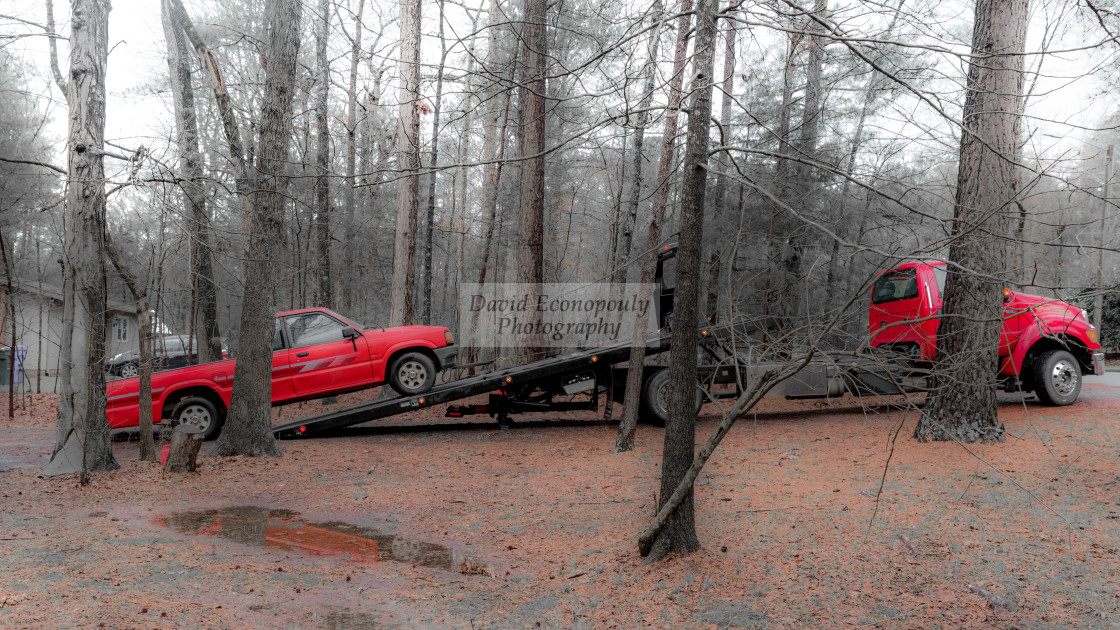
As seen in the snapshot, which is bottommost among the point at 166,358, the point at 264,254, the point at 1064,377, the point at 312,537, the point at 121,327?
the point at 121,327

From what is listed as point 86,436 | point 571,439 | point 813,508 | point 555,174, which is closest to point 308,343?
point 86,436

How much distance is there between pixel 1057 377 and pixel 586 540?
715cm

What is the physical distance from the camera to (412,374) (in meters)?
10.4

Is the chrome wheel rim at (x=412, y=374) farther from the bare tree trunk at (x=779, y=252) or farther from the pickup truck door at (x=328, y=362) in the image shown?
the bare tree trunk at (x=779, y=252)

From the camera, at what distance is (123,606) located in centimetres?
413

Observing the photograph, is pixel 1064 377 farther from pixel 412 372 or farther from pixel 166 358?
pixel 166 358

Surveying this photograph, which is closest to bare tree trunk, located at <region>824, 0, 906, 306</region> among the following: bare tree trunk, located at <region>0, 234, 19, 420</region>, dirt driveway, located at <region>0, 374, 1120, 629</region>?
dirt driveway, located at <region>0, 374, 1120, 629</region>

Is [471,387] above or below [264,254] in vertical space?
below

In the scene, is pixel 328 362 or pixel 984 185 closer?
pixel 984 185

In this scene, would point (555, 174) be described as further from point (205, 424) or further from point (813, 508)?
point (813, 508)

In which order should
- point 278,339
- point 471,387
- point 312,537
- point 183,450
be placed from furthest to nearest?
point 278,339 < point 471,387 < point 183,450 < point 312,537

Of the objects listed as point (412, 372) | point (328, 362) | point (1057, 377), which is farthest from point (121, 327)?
point (1057, 377)

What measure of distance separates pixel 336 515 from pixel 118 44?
231 inches

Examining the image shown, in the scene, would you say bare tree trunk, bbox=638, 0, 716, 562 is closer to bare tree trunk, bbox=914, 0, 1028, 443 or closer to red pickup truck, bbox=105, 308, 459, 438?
bare tree trunk, bbox=914, 0, 1028, 443
